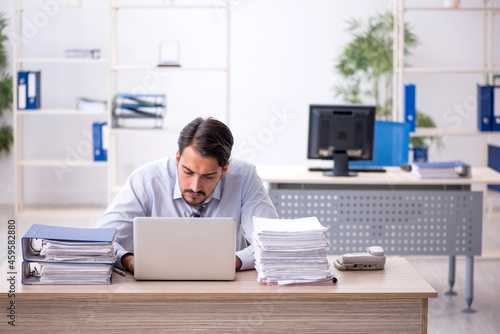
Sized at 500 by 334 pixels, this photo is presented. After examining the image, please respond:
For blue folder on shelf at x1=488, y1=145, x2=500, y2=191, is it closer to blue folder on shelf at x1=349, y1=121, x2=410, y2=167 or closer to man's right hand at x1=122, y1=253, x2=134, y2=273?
blue folder on shelf at x1=349, y1=121, x2=410, y2=167

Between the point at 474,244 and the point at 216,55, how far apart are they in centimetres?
349

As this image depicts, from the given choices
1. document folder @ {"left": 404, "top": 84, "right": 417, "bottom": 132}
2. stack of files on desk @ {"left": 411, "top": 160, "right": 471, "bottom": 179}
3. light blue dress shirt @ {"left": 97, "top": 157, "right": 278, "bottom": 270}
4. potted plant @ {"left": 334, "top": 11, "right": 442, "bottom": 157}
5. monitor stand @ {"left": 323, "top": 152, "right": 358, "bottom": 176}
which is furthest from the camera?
potted plant @ {"left": 334, "top": 11, "right": 442, "bottom": 157}

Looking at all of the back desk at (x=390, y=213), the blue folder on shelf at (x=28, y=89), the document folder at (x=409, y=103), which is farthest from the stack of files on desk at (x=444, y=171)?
the blue folder on shelf at (x=28, y=89)

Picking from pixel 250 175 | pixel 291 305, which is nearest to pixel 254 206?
pixel 250 175

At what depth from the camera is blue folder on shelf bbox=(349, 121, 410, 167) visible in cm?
451

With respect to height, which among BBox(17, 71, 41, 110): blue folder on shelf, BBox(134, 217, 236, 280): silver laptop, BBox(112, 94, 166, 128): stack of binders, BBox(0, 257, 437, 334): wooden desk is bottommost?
BBox(0, 257, 437, 334): wooden desk

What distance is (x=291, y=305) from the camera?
2.03 m

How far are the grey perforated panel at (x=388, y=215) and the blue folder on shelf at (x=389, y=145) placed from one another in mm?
516

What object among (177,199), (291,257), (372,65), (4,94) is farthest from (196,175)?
(4,94)

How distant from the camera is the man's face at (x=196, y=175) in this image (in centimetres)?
229

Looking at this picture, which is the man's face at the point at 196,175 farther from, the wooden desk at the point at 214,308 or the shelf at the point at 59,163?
the shelf at the point at 59,163

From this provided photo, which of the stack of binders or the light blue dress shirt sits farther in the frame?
the stack of binders

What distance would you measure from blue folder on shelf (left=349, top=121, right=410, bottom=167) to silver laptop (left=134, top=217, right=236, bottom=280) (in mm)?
2607

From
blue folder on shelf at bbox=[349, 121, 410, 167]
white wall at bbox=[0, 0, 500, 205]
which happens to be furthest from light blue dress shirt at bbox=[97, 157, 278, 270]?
white wall at bbox=[0, 0, 500, 205]
